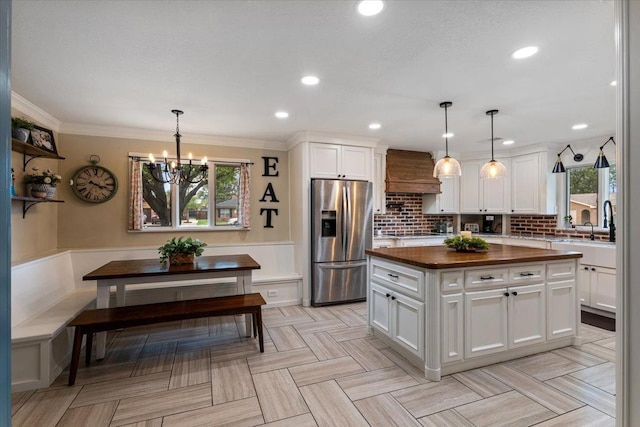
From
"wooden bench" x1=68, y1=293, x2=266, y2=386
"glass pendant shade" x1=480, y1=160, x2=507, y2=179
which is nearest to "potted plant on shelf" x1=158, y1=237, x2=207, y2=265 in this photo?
"wooden bench" x1=68, y1=293, x2=266, y2=386

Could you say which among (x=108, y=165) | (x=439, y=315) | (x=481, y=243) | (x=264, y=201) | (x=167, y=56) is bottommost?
(x=439, y=315)

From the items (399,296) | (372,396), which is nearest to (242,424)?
(372,396)

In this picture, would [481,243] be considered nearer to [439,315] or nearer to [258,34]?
[439,315]

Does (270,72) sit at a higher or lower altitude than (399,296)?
higher

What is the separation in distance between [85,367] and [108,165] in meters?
2.51

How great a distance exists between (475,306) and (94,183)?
15.0 feet

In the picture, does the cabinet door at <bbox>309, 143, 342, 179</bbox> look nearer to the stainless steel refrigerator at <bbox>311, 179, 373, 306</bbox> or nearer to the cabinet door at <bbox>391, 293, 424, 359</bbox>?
the stainless steel refrigerator at <bbox>311, 179, 373, 306</bbox>

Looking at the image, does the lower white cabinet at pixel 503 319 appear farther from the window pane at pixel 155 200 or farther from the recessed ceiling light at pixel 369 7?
the window pane at pixel 155 200

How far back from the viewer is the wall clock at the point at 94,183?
3912 mm

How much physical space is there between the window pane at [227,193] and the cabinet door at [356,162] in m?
1.61

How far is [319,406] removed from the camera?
7.02 ft

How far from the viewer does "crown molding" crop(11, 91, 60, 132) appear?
297cm

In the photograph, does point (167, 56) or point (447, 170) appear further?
point (447, 170)

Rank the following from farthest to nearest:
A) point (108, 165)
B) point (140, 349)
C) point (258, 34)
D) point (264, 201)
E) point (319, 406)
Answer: point (264, 201), point (108, 165), point (140, 349), point (319, 406), point (258, 34)
